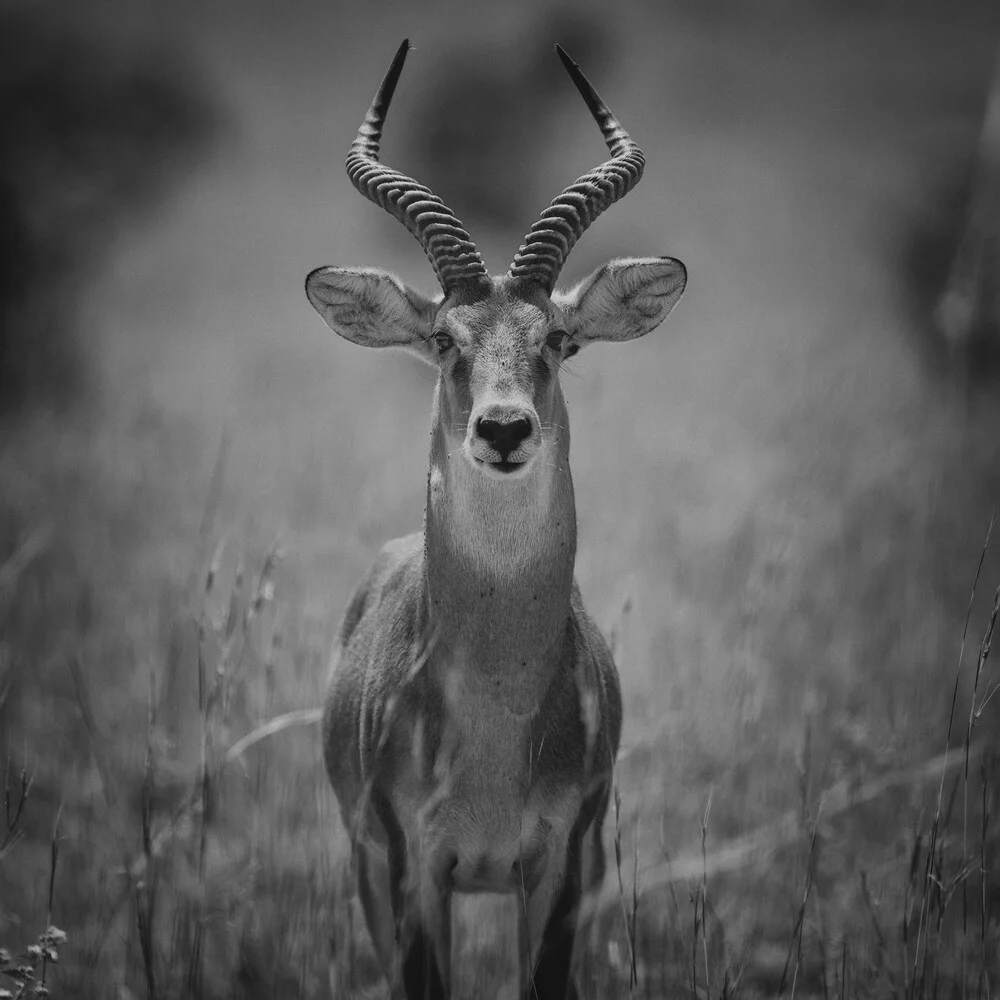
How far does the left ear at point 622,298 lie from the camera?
15.3ft

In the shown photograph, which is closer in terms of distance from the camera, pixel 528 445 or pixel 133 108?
pixel 528 445

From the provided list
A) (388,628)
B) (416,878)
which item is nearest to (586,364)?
(388,628)

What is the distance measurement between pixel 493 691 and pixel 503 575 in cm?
43

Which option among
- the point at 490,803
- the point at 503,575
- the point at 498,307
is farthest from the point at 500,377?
the point at 490,803

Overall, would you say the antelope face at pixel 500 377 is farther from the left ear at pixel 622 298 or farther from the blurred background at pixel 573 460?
the blurred background at pixel 573 460

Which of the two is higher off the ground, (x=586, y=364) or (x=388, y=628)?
(x=586, y=364)

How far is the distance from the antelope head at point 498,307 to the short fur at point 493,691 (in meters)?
0.01

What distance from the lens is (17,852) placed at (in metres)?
6.48

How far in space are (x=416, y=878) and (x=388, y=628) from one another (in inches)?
42.5

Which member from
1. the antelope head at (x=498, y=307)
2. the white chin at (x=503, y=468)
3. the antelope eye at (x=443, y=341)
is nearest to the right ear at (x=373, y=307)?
the antelope head at (x=498, y=307)

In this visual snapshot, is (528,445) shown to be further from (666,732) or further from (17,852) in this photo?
(17,852)

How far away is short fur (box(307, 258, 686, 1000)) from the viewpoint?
4.07 metres

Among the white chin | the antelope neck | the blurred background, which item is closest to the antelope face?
the white chin

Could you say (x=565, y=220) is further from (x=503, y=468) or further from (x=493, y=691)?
(x=493, y=691)
